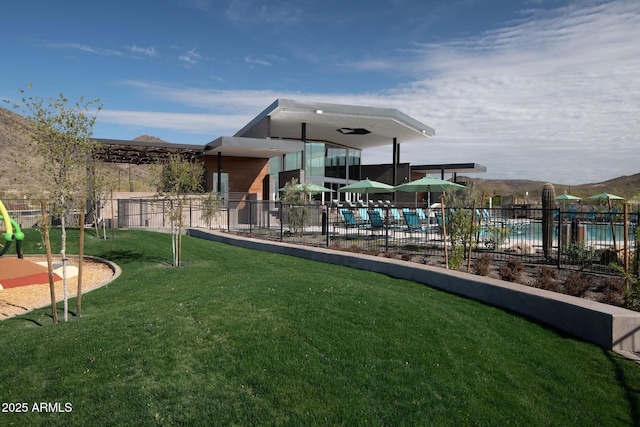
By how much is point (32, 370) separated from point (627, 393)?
606 centimetres

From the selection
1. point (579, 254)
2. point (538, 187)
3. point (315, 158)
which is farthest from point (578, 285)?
point (538, 187)

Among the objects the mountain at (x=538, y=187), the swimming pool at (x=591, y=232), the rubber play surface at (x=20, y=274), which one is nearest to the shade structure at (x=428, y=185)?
the swimming pool at (x=591, y=232)

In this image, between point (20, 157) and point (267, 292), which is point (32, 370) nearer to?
point (267, 292)

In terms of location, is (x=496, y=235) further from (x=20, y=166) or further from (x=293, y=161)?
(x=293, y=161)

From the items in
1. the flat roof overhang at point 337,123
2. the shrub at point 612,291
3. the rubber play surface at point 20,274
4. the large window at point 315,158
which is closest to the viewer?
the shrub at point 612,291

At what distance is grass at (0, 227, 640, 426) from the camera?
12.9 ft

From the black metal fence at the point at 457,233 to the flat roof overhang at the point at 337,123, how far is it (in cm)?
727

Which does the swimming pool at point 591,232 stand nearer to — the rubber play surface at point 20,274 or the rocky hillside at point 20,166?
the rocky hillside at point 20,166

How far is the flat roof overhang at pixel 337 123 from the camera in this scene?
95.2ft

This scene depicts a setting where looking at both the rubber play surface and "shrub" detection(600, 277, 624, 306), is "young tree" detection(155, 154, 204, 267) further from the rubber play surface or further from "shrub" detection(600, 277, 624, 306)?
"shrub" detection(600, 277, 624, 306)

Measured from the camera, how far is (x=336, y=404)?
13.0 ft

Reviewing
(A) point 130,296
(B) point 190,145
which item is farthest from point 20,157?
(B) point 190,145

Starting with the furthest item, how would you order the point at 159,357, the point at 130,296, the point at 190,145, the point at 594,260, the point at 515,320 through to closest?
the point at 190,145 < the point at 594,260 < the point at 130,296 < the point at 515,320 < the point at 159,357

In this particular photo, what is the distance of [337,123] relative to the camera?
33.1 metres
